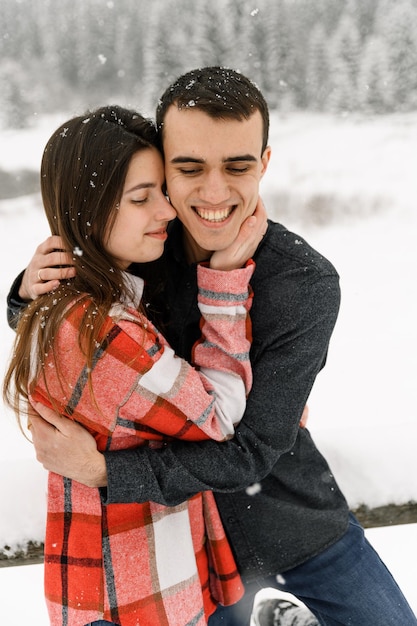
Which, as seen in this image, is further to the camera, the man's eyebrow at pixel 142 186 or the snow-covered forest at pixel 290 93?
the snow-covered forest at pixel 290 93

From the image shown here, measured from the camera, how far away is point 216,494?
1903mm

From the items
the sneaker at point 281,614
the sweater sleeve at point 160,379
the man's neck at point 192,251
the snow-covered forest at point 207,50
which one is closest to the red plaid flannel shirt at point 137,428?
the sweater sleeve at point 160,379

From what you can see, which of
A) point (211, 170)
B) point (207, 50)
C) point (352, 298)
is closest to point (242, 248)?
point (211, 170)

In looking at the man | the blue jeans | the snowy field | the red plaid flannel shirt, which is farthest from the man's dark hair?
the blue jeans

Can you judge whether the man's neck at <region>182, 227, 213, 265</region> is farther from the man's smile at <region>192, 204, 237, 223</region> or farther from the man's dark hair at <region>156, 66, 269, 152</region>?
the man's dark hair at <region>156, 66, 269, 152</region>

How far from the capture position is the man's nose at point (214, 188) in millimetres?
1815

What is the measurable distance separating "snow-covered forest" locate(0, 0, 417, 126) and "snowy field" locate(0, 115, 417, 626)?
1.68ft

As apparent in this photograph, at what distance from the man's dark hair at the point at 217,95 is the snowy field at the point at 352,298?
112 cm

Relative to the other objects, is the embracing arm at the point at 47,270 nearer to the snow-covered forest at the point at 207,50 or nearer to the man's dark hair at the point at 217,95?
the man's dark hair at the point at 217,95

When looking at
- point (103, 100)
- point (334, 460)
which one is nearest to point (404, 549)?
point (334, 460)

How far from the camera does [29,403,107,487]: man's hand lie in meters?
1.60

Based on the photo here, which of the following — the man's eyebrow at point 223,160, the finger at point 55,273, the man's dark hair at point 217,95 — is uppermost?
the man's dark hair at point 217,95

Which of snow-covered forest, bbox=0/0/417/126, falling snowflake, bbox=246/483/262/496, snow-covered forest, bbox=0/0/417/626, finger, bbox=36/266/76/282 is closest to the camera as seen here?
finger, bbox=36/266/76/282

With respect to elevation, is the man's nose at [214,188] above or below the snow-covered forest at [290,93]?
below
